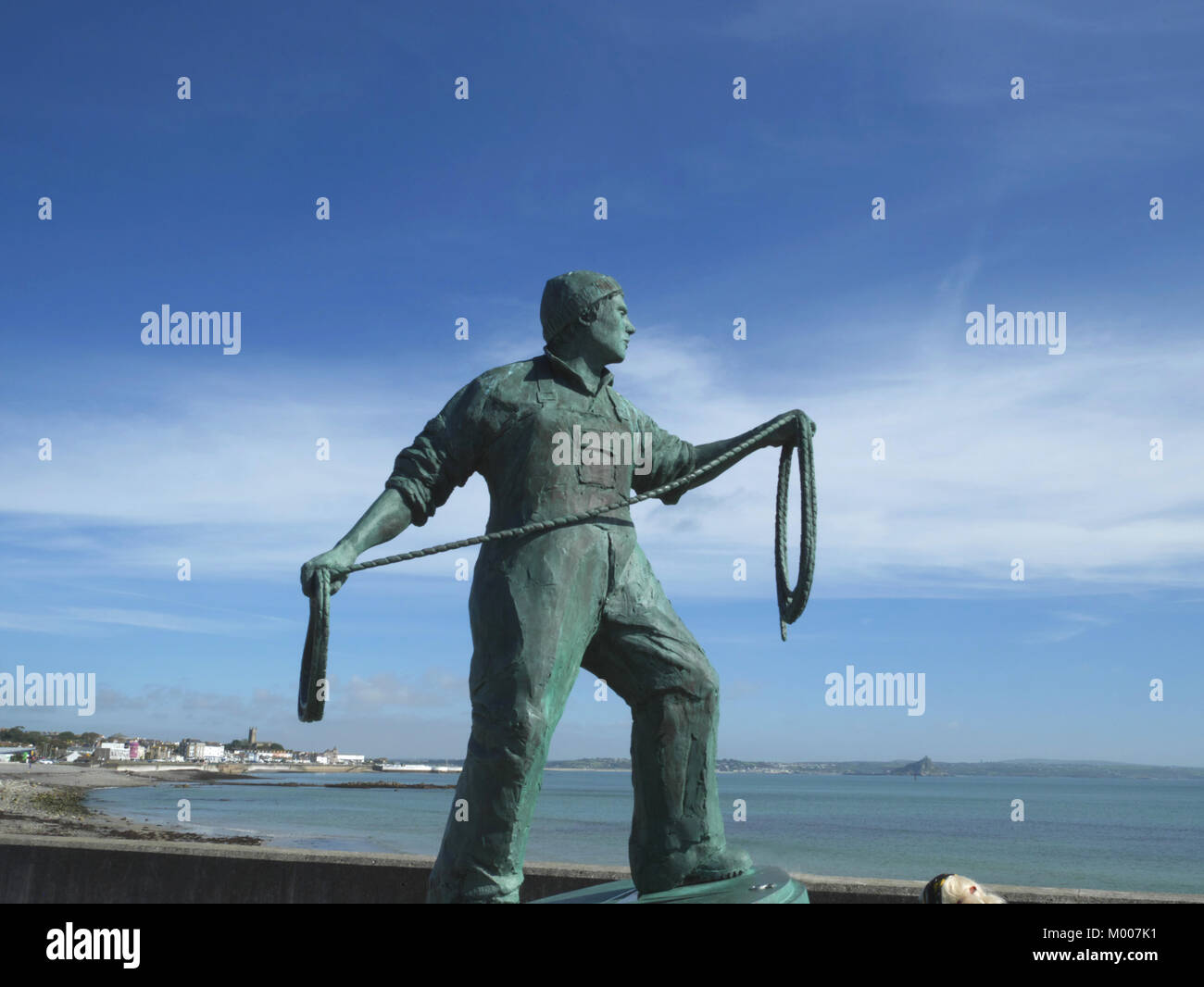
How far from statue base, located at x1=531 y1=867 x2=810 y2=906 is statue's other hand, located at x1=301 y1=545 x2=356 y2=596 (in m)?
1.31

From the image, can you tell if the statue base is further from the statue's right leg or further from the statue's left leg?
the statue's right leg

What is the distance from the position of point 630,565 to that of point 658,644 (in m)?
0.32

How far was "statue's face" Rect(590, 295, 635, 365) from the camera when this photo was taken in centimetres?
452

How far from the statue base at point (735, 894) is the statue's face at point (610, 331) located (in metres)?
2.07

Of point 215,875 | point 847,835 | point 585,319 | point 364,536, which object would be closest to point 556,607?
point 364,536

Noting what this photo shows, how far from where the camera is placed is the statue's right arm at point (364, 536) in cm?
392

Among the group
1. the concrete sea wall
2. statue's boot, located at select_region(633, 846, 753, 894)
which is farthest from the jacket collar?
the concrete sea wall

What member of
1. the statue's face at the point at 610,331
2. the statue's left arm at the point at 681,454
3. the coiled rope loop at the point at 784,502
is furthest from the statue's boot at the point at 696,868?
the statue's face at the point at 610,331

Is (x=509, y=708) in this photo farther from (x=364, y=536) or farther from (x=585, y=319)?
(x=585, y=319)

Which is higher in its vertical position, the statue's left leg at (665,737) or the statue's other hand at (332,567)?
the statue's other hand at (332,567)

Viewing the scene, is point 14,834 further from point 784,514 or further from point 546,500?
point 784,514

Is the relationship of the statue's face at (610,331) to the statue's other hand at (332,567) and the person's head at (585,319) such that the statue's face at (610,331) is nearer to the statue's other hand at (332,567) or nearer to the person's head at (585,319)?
the person's head at (585,319)

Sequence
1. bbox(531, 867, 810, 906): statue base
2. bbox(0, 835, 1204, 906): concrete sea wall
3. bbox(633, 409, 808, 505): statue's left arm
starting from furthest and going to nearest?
bbox(0, 835, 1204, 906): concrete sea wall
bbox(633, 409, 808, 505): statue's left arm
bbox(531, 867, 810, 906): statue base
